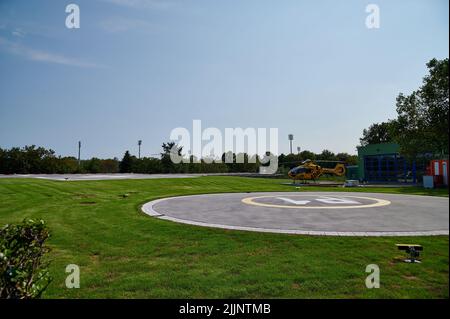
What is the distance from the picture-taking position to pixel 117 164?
64.1 m

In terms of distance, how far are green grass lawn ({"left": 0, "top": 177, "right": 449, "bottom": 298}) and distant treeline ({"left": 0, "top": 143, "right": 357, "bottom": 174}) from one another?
129 ft

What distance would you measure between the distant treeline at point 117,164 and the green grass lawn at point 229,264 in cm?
3939

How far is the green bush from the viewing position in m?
3.15

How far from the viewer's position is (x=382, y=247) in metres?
5.68

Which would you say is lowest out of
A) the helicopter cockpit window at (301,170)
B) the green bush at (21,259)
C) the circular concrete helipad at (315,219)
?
the circular concrete helipad at (315,219)

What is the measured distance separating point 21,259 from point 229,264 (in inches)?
118

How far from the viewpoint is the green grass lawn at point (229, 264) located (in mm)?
3764

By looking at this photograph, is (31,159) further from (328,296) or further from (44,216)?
(328,296)

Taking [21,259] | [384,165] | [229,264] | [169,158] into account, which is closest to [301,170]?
[384,165]

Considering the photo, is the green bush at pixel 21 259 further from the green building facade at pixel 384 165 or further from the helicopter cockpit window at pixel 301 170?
the green building facade at pixel 384 165

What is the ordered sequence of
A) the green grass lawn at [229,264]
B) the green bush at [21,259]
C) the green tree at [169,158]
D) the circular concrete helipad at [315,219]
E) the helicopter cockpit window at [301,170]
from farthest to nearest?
1. the green tree at [169,158]
2. the helicopter cockpit window at [301,170]
3. the circular concrete helipad at [315,219]
4. the green grass lawn at [229,264]
5. the green bush at [21,259]

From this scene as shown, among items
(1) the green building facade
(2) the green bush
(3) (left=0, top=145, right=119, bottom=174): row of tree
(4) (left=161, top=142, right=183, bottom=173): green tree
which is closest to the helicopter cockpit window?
(1) the green building facade

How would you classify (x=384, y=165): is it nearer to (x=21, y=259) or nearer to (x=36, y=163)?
(x=21, y=259)

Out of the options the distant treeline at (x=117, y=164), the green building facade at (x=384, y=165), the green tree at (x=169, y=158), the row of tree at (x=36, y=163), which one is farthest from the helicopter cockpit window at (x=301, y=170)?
the row of tree at (x=36, y=163)
